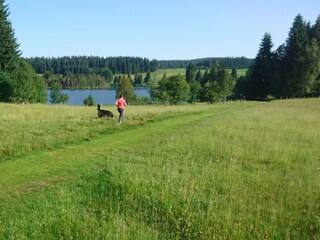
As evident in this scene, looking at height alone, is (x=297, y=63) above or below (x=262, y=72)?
above

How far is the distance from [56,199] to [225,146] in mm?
8514

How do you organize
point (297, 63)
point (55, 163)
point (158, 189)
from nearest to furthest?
1. point (158, 189)
2. point (55, 163)
3. point (297, 63)

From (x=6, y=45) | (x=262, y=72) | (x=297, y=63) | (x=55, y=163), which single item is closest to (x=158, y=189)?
(x=55, y=163)

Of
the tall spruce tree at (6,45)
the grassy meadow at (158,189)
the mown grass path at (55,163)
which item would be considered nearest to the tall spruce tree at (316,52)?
the tall spruce tree at (6,45)

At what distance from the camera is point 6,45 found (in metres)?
61.9

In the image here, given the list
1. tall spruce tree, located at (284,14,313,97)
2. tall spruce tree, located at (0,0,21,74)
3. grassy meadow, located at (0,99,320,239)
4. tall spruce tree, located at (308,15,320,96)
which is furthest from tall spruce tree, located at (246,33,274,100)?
grassy meadow, located at (0,99,320,239)

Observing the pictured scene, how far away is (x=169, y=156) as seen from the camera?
1352 cm

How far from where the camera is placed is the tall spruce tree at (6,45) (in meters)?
61.9

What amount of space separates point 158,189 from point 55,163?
504 cm

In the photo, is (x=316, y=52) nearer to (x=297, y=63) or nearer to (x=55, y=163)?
(x=297, y=63)

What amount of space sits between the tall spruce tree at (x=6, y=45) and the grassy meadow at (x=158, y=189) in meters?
50.9

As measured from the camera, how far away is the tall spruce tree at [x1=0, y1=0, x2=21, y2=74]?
61.9m

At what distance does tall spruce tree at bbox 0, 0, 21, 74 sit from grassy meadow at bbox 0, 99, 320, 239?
50922 millimetres

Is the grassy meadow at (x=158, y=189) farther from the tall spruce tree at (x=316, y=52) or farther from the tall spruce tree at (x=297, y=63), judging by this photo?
the tall spruce tree at (x=316, y=52)
